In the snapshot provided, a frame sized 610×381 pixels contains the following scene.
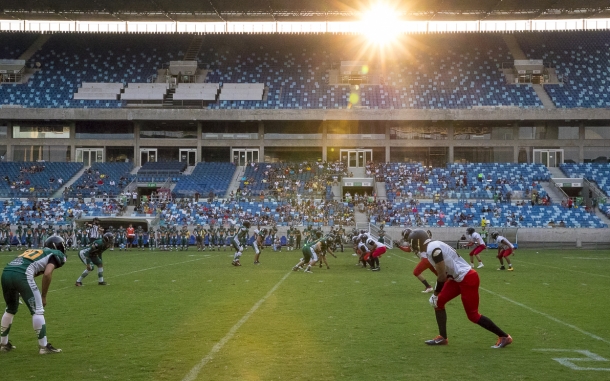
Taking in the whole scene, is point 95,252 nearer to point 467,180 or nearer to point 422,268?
point 422,268

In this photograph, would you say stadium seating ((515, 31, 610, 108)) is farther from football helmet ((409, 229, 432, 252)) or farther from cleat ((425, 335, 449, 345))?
cleat ((425, 335, 449, 345))

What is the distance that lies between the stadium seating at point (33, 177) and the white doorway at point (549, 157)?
3852 centimetres

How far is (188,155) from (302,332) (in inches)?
1973

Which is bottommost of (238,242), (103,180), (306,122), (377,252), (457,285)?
(377,252)

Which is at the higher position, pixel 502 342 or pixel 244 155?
pixel 244 155

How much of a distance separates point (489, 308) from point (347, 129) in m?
45.5

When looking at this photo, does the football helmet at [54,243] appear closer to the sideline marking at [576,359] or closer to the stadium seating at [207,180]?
the sideline marking at [576,359]

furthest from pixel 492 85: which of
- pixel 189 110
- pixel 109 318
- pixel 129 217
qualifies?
pixel 109 318

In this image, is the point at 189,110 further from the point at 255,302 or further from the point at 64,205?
the point at 255,302

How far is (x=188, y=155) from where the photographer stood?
5988 cm

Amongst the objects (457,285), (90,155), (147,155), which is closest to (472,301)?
(457,285)

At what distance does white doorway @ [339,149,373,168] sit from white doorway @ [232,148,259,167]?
7.47 m

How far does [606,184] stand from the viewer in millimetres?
51375

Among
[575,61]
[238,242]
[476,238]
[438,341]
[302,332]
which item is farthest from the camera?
[575,61]
